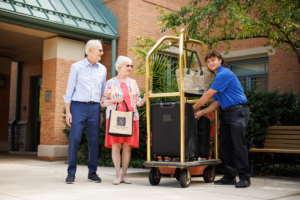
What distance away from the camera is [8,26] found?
8.95 metres

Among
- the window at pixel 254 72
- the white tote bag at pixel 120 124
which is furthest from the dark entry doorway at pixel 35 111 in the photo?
the white tote bag at pixel 120 124

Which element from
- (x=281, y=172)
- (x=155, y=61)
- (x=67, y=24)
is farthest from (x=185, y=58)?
(x=67, y=24)

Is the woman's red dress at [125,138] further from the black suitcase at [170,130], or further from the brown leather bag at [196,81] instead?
the brown leather bag at [196,81]

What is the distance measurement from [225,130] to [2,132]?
987 centimetres

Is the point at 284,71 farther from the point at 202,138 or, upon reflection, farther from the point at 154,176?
the point at 154,176

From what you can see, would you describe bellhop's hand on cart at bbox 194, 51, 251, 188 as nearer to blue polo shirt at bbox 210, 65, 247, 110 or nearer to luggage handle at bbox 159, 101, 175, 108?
blue polo shirt at bbox 210, 65, 247, 110

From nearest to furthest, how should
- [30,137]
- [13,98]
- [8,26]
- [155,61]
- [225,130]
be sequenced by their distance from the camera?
[225,130] < [155,61] < [8,26] < [30,137] < [13,98]

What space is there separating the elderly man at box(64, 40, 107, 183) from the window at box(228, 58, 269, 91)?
841cm

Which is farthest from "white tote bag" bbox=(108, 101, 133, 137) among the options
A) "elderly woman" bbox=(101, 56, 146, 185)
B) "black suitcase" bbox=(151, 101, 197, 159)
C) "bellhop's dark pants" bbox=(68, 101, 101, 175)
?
"bellhop's dark pants" bbox=(68, 101, 101, 175)

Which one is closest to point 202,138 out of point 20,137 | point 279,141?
point 279,141

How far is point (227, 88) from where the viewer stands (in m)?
4.82

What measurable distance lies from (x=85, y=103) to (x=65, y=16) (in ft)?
17.0

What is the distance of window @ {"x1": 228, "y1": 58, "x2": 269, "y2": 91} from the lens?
1247 centimetres

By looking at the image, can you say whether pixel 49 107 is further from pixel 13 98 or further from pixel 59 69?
pixel 13 98
